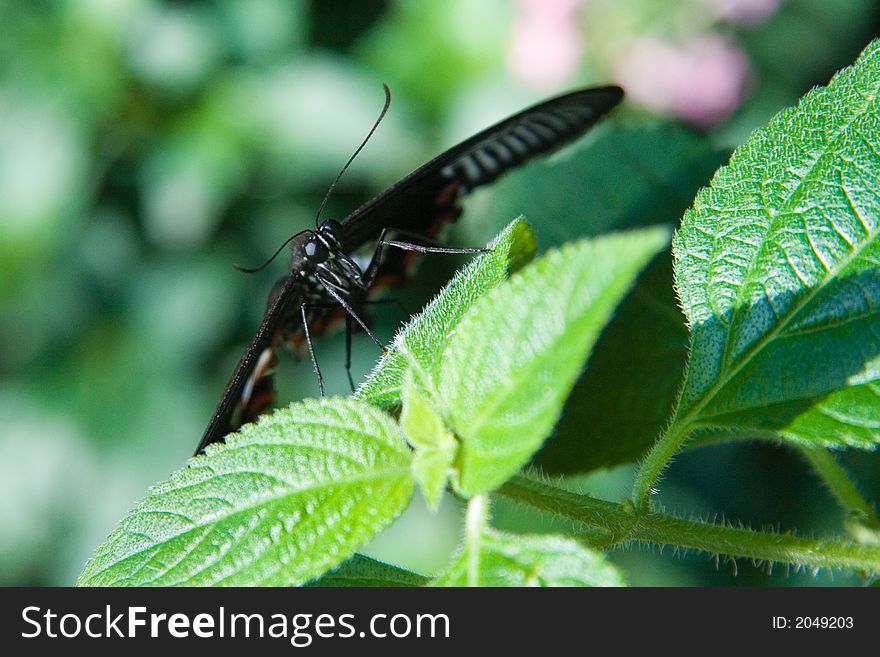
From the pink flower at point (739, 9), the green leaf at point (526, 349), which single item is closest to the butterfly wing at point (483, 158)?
the green leaf at point (526, 349)

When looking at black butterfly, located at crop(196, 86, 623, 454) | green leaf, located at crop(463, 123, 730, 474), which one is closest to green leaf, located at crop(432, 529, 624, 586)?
green leaf, located at crop(463, 123, 730, 474)

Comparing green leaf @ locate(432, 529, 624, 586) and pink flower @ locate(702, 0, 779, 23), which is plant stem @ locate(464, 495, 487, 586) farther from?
pink flower @ locate(702, 0, 779, 23)

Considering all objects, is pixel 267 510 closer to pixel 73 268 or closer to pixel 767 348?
pixel 767 348

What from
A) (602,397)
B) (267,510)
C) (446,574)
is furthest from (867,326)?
(267,510)

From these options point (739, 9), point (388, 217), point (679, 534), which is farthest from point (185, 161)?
point (679, 534)

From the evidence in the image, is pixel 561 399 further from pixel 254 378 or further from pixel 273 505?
pixel 254 378

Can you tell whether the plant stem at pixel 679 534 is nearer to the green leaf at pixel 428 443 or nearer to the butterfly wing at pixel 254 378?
the green leaf at pixel 428 443
